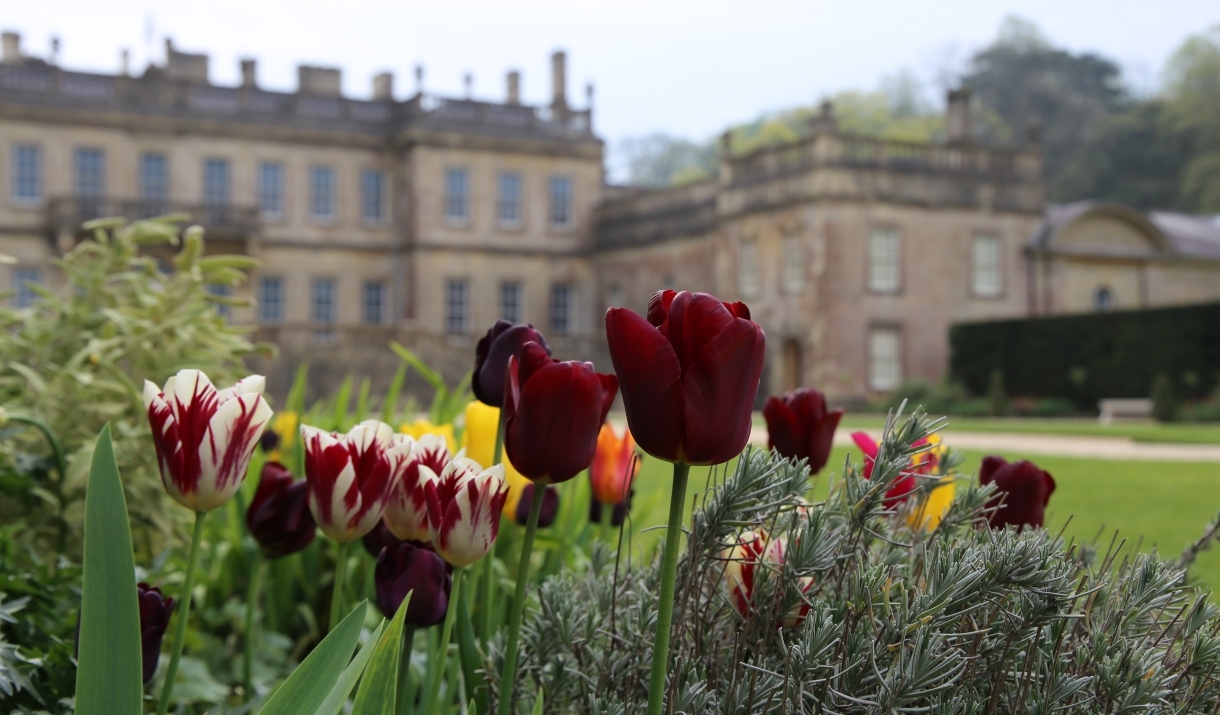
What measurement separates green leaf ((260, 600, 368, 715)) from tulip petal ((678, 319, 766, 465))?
0.34 m

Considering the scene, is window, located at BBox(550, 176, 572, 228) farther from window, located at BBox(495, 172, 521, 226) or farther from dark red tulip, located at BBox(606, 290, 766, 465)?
dark red tulip, located at BBox(606, 290, 766, 465)

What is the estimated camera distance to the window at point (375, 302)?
3044 cm

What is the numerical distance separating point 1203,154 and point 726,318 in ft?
155

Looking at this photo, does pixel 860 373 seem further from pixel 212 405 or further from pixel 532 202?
pixel 212 405

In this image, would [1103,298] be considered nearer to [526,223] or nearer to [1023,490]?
[526,223]

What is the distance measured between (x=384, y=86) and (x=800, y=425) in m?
31.3

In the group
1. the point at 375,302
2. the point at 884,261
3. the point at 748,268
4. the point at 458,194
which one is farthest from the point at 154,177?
the point at 884,261

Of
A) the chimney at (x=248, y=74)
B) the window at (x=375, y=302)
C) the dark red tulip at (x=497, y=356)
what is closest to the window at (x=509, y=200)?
the window at (x=375, y=302)

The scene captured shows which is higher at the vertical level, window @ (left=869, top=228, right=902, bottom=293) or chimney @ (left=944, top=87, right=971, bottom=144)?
chimney @ (left=944, top=87, right=971, bottom=144)

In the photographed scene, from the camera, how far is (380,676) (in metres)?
1.07

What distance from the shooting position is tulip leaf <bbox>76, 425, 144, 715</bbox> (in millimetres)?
1050

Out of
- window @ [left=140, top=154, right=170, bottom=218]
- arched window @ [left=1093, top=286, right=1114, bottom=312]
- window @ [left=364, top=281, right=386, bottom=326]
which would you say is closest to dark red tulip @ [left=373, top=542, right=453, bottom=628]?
arched window @ [left=1093, top=286, right=1114, bottom=312]

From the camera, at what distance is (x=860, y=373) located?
2345cm

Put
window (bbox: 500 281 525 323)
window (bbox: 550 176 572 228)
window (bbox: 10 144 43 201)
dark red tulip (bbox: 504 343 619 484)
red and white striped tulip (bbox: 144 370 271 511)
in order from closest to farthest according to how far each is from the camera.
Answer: dark red tulip (bbox: 504 343 619 484) → red and white striped tulip (bbox: 144 370 271 511) → window (bbox: 10 144 43 201) → window (bbox: 500 281 525 323) → window (bbox: 550 176 572 228)
